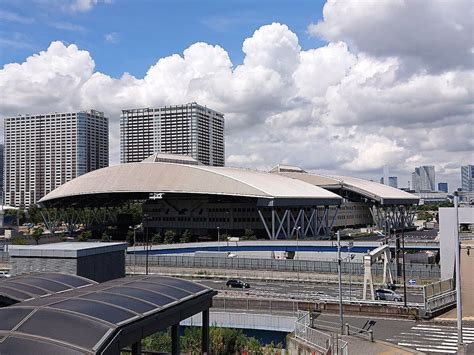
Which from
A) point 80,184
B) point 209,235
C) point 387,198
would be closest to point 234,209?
point 209,235

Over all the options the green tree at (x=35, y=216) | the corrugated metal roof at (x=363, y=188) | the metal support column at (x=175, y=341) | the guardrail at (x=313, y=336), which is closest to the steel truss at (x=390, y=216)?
the corrugated metal roof at (x=363, y=188)

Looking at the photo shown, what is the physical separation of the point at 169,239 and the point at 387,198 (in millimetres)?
49405

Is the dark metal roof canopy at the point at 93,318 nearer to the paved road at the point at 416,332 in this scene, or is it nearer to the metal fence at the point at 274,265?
the paved road at the point at 416,332

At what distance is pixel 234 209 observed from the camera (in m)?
92.3

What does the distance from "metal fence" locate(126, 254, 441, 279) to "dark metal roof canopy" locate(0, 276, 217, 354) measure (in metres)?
29.7

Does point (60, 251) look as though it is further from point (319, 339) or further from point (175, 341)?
point (175, 341)

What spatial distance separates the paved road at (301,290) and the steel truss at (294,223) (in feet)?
127

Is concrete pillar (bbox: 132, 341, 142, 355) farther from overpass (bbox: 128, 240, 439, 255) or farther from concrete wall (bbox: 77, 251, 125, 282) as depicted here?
overpass (bbox: 128, 240, 439, 255)

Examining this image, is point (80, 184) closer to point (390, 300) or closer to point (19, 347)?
point (390, 300)

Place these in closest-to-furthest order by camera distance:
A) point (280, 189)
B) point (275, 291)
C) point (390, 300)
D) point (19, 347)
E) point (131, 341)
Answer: point (19, 347) → point (131, 341) → point (390, 300) → point (275, 291) → point (280, 189)

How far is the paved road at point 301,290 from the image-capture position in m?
36.8

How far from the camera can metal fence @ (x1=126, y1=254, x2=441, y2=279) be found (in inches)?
1748

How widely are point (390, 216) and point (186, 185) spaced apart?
57.5 m

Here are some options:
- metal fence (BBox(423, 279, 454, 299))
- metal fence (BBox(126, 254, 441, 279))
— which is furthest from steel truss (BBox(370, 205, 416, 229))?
metal fence (BBox(423, 279, 454, 299))
